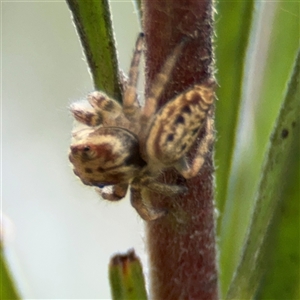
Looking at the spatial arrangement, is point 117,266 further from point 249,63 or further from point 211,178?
point 249,63

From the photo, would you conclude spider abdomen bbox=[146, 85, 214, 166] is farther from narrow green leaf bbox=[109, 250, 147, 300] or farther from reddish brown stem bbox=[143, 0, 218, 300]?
narrow green leaf bbox=[109, 250, 147, 300]

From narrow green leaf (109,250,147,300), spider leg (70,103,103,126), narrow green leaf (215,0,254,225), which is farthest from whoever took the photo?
spider leg (70,103,103,126)

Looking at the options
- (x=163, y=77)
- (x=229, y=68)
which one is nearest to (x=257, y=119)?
(x=229, y=68)

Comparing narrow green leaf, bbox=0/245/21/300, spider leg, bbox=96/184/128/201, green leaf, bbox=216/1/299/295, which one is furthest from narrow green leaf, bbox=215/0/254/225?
narrow green leaf, bbox=0/245/21/300

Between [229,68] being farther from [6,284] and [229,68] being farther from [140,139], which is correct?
[6,284]

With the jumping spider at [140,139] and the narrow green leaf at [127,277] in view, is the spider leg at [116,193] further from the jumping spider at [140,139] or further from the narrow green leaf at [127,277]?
the narrow green leaf at [127,277]

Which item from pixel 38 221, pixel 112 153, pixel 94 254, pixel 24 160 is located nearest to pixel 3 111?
pixel 24 160

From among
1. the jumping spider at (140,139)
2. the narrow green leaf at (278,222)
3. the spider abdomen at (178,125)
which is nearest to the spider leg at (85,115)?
the jumping spider at (140,139)
